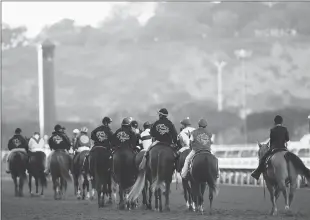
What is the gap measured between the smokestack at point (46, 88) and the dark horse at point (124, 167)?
69798 mm

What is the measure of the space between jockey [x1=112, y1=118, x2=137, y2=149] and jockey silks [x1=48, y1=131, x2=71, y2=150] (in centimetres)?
614

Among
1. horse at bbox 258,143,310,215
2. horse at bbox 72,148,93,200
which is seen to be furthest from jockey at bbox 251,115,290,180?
horse at bbox 72,148,93,200

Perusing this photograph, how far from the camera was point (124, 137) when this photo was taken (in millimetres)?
21719

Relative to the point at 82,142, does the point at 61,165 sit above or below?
below

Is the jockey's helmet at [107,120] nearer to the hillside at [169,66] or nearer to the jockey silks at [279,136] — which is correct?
the jockey silks at [279,136]

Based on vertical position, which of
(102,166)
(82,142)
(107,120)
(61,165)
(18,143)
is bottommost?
(102,166)

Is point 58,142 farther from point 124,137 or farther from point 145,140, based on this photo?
point 124,137

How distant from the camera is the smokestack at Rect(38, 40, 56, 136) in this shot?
92.2m

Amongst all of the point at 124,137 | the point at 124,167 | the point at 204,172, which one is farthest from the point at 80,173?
the point at 204,172

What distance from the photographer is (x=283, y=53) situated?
84.0 metres

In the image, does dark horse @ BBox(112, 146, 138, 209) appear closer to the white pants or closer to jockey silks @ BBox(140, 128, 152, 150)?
jockey silks @ BBox(140, 128, 152, 150)

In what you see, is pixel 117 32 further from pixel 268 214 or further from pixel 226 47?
pixel 268 214

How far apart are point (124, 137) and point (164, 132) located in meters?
1.48

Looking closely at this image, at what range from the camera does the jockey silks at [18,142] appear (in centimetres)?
3042
